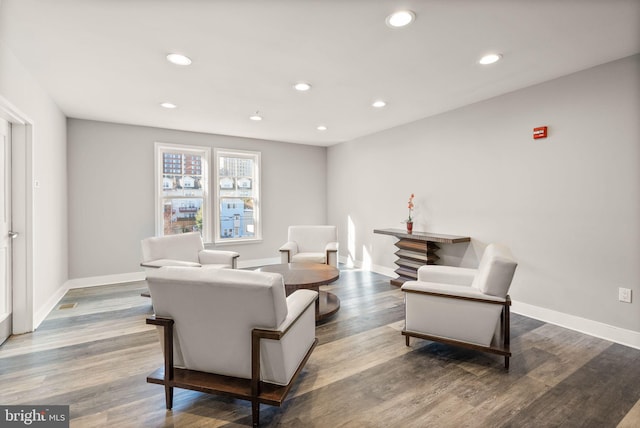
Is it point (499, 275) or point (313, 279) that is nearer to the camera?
point (499, 275)

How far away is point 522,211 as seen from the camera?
338 cm

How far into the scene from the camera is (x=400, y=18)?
2.04 metres

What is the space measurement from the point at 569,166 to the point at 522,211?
0.62 metres

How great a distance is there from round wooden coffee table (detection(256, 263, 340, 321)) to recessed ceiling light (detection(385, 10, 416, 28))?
2.28 metres

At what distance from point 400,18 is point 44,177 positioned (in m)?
3.96

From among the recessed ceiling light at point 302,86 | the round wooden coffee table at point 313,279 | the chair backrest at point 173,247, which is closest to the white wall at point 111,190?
the chair backrest at point 173,247

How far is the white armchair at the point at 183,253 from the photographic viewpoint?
3.73m

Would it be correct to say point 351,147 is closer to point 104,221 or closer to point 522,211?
point 522,211

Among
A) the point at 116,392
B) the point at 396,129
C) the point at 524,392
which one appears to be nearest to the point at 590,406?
the point at 524,392

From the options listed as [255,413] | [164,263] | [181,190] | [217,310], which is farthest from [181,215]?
[255,413]

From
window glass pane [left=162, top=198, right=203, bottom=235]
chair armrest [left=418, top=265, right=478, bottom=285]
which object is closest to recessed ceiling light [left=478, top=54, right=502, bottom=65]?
chair armrest [left=418, top=265, right=478, bottom=285]

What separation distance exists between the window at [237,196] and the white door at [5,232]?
2896mm

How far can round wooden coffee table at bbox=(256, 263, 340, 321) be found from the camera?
305 centimetres
